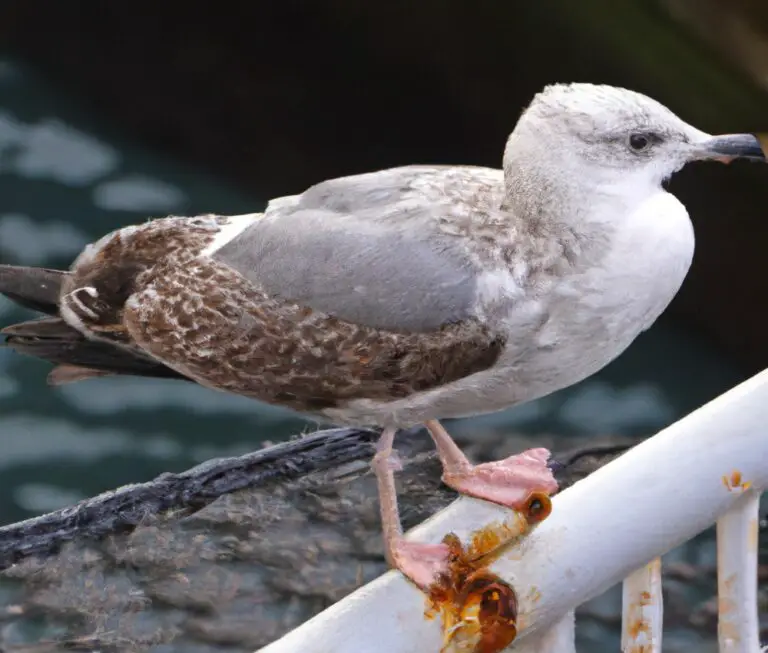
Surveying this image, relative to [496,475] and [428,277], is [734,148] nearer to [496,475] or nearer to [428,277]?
[428,277]

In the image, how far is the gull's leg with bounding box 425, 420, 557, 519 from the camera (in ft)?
2.50

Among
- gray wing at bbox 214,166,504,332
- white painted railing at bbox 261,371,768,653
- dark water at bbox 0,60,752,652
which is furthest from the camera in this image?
dark water at bbox 0,60,752,652

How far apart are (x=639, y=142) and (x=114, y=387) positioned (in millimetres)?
1422

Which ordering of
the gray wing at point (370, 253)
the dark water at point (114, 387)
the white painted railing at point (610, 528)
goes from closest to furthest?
the white painted railing at point (610, 528) → the gray wing at point (370, 253) → the dark water at point (114, 387)

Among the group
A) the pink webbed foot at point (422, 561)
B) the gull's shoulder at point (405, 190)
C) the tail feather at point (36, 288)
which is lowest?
the pink webbed foot at point (422, 561)

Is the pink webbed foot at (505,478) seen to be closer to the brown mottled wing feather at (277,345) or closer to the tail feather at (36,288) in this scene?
the brown mottled wing feather at (277,345)

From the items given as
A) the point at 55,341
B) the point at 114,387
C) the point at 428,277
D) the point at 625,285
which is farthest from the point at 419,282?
the point at 114,387

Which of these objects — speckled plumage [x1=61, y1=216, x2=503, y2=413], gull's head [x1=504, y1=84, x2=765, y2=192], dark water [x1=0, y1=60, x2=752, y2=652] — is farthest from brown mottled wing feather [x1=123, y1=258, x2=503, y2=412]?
dark water [x1=0, y1=60, x2=752, y2=652]

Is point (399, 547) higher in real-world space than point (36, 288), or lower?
lower

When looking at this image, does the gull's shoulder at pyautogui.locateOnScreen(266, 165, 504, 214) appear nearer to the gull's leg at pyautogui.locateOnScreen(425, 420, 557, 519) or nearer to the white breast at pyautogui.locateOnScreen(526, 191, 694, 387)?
the white breast at pyautogui.locateOnScreen(526, 191, 694, 387)

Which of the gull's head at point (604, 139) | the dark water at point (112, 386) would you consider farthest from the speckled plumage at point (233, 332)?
the dark water at point (112, 386)

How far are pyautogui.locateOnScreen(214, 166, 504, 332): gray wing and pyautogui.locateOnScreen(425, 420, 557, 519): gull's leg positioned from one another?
125mm

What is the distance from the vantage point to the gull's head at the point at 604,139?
0.62 meters

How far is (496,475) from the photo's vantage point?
2.70 ft
